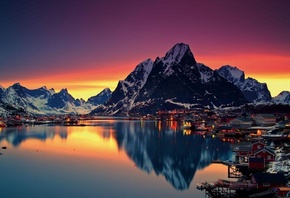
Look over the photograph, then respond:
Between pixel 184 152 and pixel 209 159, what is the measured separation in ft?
24.8

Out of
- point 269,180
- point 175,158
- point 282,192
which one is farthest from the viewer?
point 175,158

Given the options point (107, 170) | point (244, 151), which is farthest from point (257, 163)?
point (107, 170)

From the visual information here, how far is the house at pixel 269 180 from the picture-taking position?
22556 millimetres

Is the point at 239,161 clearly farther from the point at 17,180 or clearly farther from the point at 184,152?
the point at 17,180

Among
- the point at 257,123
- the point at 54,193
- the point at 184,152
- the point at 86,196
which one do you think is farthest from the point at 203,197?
the point at 257,123

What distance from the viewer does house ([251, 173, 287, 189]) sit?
22.6m

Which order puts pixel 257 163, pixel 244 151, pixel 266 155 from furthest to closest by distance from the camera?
pixel 244 151, pixel 266 155, pixel 257 163

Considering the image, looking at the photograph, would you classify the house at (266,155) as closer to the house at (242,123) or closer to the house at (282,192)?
the house at (282,192)

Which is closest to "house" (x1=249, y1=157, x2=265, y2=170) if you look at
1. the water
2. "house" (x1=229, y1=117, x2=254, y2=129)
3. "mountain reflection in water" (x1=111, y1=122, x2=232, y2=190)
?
the water

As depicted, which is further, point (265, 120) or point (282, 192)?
point (265, 120)

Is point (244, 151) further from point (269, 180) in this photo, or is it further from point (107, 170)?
point (269, 180)

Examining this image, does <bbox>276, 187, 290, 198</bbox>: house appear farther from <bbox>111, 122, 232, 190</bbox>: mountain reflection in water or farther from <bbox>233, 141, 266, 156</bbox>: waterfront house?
<bbox>233, 141, 266, 156</bbox>: waterfront house

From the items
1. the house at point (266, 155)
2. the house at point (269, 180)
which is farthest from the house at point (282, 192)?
the house at point (266, 155)

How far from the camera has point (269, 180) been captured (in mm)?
23000
